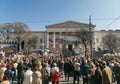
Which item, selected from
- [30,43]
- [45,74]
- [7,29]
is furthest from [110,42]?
[45,74]

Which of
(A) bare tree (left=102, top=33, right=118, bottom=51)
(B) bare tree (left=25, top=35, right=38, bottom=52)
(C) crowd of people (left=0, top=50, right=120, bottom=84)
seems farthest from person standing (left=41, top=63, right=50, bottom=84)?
(B) bare tree (left=25, top=35, right=38, bottom=52)

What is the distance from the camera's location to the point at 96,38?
5315 inches

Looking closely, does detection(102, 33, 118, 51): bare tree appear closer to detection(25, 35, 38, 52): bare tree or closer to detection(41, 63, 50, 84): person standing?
detection(25, 35, 38, 52): bare tree

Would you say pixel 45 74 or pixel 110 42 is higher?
pixel 110 42

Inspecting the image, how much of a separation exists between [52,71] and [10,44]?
31.3 m

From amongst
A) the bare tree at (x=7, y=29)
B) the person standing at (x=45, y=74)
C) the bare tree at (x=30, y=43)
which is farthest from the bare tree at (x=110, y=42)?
the person standing at (x=45, y=74)

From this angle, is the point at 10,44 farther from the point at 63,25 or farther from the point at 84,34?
the point at 63,25

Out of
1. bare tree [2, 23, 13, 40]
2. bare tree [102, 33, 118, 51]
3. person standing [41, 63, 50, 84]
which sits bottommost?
person standing [41, 63, 50, 84]

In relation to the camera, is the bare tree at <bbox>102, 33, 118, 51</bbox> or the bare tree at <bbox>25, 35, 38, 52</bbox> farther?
the bare tree at <bbox>25, 35, 38, 52</bbox>

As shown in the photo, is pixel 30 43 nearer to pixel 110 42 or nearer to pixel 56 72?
Answer: pixel 110 42

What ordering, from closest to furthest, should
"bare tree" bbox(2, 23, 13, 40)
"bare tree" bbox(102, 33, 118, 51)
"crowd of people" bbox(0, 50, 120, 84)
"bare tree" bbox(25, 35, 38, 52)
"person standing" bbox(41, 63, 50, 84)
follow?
1. "crowd of people" bbox(0, 50, 120, 84)
2. "person standing" bbox(41, 63, 50, 84)
3. "bare tree" bbox(2, 23, 13, 40)
4. "bare tree" bbox(102, 33, 118, 51)
5. "bare tree" bbox(25, 35, 38, 52)

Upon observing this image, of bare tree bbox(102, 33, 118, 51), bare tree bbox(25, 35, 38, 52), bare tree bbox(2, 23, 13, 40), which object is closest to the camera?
bare tree bbox(2, 23, 13, 40)

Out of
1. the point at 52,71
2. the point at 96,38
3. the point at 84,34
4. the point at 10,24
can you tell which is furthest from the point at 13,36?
the point at 52,71

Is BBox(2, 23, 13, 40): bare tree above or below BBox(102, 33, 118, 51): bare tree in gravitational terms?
above
